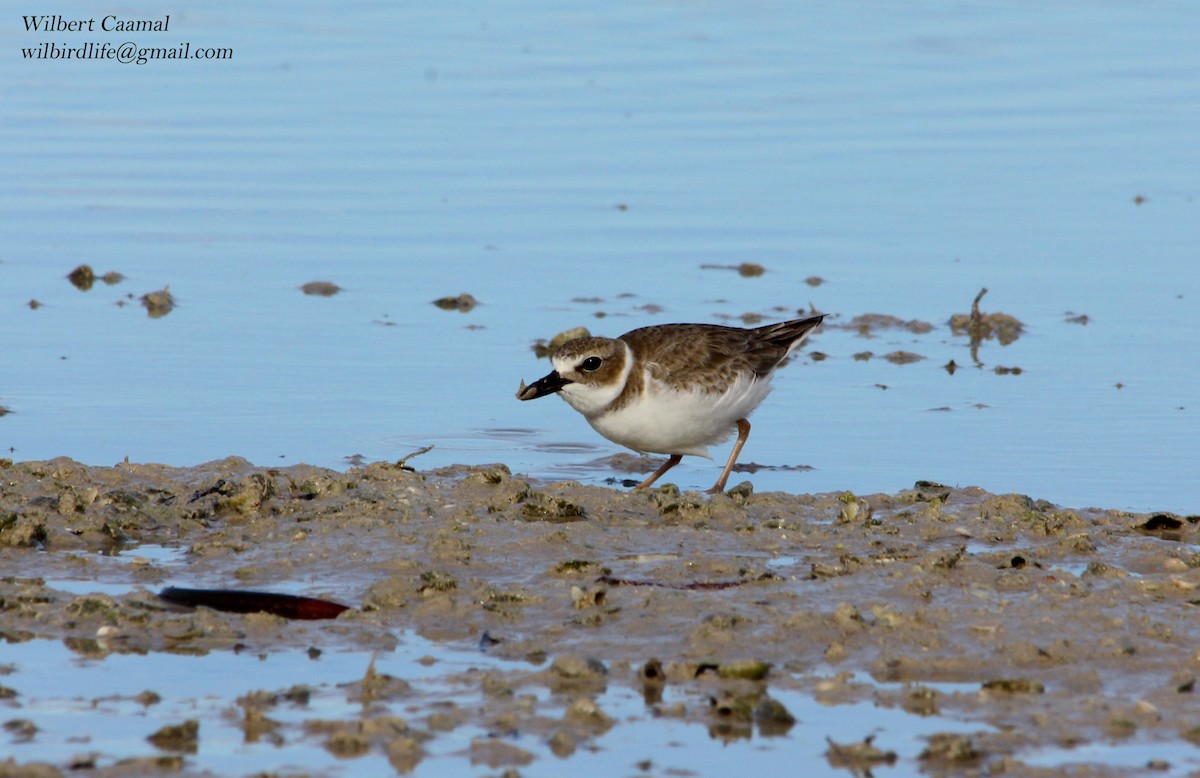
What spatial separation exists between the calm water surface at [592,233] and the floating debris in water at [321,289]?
3.5 inches

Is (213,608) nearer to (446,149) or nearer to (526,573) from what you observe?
(526,573)

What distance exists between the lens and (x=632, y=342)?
8.62 m

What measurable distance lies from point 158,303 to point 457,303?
6.39ft

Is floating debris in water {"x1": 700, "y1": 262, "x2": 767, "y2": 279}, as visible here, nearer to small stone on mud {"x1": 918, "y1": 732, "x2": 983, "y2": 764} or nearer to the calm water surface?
the calm water surface

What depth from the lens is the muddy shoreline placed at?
493 cm

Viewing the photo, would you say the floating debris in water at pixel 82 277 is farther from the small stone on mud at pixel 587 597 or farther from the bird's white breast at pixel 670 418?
the small stone on mud at pixel 587 597

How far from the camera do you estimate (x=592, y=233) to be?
13.2 metres

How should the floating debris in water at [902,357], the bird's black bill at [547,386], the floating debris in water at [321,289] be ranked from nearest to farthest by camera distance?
the bird's black bill at [547,386]
the floating debris in water at [902,357]
the floating debris in water at [321,289]

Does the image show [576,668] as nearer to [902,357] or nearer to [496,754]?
[496,754]

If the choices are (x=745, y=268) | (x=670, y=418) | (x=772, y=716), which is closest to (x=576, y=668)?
(x=772, y=716)

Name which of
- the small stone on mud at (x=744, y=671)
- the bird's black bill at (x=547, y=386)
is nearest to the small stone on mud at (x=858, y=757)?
the small stone on mud at (x=744, y=671)

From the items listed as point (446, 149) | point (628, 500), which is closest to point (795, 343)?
point (628, 500)

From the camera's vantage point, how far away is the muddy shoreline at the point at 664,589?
4.93m

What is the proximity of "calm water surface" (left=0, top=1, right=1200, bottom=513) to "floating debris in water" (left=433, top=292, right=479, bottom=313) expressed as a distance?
9cm
